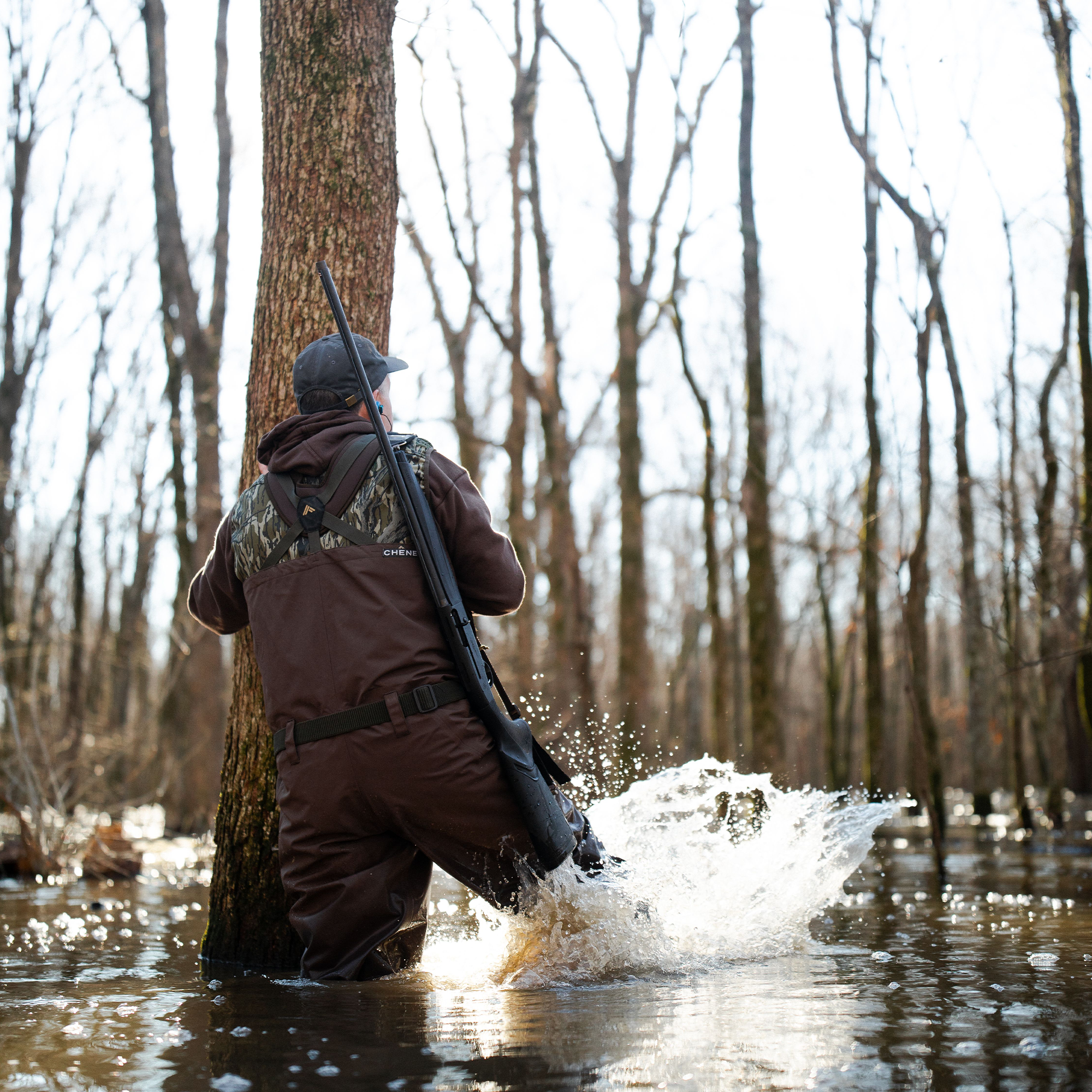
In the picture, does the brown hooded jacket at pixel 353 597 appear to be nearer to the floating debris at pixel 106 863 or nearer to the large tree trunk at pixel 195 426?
the floating debris at pixel 106 863

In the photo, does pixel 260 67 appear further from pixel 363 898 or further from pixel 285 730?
pixel 363 898

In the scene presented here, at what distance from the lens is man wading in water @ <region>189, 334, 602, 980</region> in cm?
334

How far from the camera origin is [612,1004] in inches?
129

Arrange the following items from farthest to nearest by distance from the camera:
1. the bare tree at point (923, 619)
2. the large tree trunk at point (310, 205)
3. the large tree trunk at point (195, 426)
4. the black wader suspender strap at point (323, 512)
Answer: the large tree trunk at point (195, 426)
the bare tree at point (923, 619)
the large tree trunk at point (310, 205)
the black wader suspender strap at point (323, 512)

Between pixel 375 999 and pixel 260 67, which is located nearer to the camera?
pixel 375 999

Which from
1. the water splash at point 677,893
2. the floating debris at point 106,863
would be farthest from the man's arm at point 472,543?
the floating debris at point 106,863

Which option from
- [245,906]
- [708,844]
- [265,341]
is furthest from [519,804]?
[265,341]

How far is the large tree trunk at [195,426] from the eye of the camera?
13.4 m

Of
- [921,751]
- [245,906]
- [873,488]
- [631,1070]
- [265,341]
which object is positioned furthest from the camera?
[873,488]

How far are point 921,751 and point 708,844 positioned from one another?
3632mm

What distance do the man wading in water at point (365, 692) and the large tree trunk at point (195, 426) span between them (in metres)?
9.77

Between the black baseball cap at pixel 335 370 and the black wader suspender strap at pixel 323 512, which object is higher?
the black baseball cap at pixel 335 370

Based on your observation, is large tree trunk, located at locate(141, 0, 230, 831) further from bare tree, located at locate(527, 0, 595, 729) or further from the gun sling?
the gun sling

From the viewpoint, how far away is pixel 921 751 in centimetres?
812
